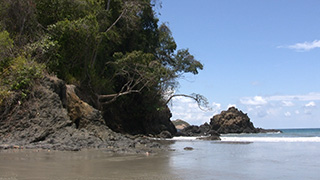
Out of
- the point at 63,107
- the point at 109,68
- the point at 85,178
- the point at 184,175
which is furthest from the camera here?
the point at 109,68

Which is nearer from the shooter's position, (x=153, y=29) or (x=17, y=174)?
(x=17, y=174)

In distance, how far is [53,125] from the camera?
11125 mm

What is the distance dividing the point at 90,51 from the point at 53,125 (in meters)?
8.99

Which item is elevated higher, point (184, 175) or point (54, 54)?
point (54, 54)

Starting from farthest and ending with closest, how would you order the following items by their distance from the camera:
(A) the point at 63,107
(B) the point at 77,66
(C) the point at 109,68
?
(C) the point at 109,68 → (B) the point at 77,66 → (A) the point at 63,107

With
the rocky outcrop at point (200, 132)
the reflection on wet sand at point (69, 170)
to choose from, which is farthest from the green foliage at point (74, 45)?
the reflection on wet sand at point (69, 170)

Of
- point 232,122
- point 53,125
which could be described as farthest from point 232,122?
point 53,125

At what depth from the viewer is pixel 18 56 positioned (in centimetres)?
1341

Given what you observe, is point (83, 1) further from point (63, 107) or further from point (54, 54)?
point (63, 107)

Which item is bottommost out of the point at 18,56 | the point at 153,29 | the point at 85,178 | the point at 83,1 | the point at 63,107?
the point at 85,178

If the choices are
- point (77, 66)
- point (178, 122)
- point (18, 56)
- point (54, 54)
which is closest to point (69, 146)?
point (18, 56)

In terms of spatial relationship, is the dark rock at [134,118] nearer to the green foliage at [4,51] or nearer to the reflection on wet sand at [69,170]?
the green foliage at [4,51]

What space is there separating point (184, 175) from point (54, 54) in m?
11.5

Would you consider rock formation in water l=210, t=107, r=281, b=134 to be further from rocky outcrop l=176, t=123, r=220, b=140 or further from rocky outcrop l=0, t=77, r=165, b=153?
rocky outcrop l=0, t=77, r=165, b=153
